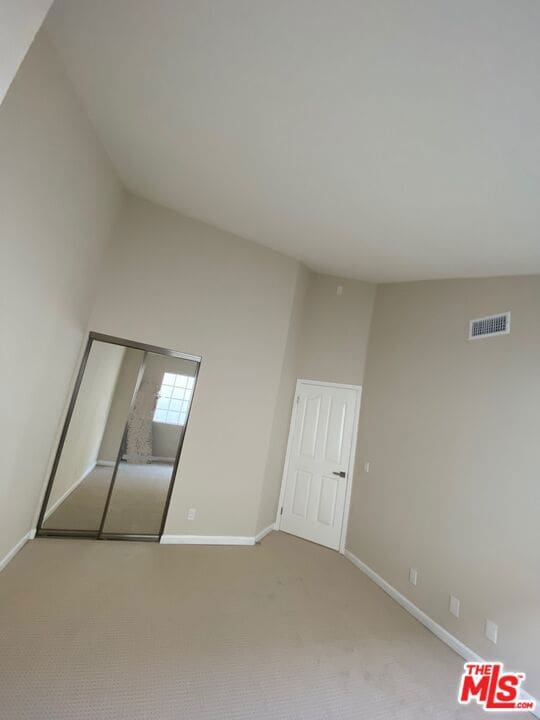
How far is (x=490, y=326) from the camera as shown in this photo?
2617 millimetres

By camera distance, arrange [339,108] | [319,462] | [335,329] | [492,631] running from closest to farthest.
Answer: [339,108], [492,631], [319,462], [335,329]

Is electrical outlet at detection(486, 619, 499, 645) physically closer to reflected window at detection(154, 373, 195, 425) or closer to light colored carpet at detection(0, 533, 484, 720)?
light colored carpet at detection(0, 533, 484, 720)

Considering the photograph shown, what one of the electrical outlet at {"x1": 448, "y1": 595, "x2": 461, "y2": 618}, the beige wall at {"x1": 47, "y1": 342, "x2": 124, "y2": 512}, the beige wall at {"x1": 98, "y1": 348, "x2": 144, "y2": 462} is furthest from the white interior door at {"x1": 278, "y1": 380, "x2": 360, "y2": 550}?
the beige wall at {"x1": 47, "y1": 342, "x2": 124, "y2": 512}

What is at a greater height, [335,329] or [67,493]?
[335,329]

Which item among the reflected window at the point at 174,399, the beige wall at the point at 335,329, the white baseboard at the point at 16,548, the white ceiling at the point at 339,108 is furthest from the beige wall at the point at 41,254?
the beige wall at the point at 335,329

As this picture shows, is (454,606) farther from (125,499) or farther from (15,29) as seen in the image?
(15,29)

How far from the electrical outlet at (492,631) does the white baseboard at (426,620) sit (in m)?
0.16

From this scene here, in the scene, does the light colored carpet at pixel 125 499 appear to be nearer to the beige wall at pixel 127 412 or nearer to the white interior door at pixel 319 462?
the beige wall at pixel 127 412

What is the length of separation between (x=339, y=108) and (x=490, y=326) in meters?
2.10

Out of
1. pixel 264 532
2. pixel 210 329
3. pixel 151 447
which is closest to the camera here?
pixel 151 447

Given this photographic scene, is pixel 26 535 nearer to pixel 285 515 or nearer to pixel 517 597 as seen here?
pixel 285 515

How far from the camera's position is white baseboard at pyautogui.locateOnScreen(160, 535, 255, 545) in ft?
10.2

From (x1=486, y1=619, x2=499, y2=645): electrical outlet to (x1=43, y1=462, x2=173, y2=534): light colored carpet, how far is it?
9.26 ft

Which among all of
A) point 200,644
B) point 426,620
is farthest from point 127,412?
point 426,620
